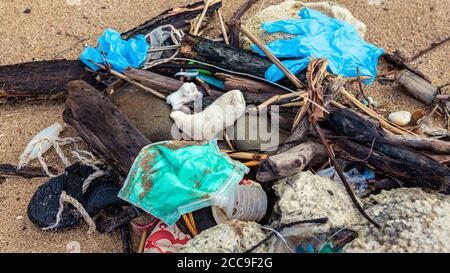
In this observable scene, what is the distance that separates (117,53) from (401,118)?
6.31 ft

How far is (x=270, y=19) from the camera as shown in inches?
140

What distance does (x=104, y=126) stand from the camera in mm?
2658

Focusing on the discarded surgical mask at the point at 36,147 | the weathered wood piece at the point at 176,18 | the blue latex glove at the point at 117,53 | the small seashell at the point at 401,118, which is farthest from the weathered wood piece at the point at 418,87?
the discarded surgical mask at the point at 36,147

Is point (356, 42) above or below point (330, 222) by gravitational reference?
above

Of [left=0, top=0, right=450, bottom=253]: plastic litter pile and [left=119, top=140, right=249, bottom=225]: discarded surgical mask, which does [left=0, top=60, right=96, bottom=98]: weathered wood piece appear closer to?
[left=0, top=0, right=450, bottom=253]: plastic litter pile

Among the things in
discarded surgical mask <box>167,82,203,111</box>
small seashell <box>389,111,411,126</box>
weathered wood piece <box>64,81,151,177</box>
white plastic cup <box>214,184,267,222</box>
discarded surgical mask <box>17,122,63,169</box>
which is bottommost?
discarded surgical mask <box>17,122,63,169</box>

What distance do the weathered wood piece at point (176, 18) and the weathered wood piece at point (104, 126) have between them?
757 millimetres

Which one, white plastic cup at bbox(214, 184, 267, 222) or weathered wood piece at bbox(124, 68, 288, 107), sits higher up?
weathered wood piece at bbox(124, 68, 288, 107)

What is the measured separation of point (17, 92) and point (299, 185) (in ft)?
6.88

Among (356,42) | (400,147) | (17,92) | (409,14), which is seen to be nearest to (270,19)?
(356,42)

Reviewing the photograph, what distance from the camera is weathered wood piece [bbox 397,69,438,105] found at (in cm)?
319

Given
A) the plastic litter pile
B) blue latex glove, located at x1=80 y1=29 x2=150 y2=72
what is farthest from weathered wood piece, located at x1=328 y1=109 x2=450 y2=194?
blue latex glove, located at x1=80 y1=29 x2=150 y2=72

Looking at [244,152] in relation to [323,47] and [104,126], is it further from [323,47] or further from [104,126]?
[323,47]

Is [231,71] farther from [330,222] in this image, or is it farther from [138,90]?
[330,222]
